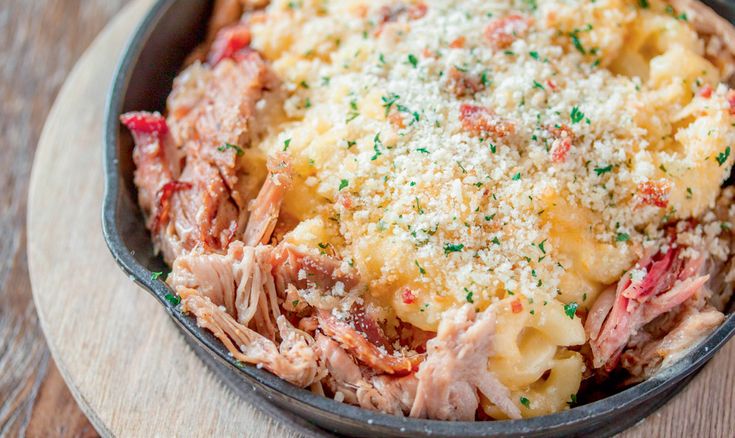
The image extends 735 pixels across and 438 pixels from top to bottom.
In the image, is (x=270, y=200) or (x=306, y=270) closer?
(x=306, y=270)

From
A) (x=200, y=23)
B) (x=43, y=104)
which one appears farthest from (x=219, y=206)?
(x=43, y=104)

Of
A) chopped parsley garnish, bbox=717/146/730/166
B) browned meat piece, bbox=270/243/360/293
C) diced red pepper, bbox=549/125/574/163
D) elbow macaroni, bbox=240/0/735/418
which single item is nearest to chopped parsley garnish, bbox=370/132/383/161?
elbow macaroni, bbox=240/0/735/418

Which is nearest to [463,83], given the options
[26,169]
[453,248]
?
[453,248]

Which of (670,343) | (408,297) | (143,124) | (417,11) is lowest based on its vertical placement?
(670,343)

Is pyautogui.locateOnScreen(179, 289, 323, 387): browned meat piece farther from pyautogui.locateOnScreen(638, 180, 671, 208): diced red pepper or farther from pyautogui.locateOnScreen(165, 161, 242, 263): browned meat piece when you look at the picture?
pyautogui.locateOnScreen(638, 180, 671, 208): diced red pepper

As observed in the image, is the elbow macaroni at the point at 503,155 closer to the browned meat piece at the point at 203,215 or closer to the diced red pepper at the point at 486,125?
the diced red pepper at the point at 486,125

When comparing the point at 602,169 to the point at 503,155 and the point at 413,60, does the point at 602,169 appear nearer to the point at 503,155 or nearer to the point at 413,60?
the point at 503,155

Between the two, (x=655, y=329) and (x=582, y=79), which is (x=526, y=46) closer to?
(x=582, y=79)
